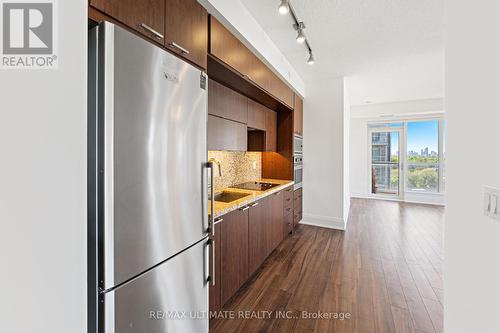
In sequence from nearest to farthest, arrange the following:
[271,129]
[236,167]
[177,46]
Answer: [177,46], [236,167], [271,129]

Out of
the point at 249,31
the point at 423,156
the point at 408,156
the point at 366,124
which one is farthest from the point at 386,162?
the point at 249,31

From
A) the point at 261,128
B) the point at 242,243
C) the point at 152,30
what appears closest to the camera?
the point at 152,30

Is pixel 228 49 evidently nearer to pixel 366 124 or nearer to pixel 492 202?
pixel 492 202

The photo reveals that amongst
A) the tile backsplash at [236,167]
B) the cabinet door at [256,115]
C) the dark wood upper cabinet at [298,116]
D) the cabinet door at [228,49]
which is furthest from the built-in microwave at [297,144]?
the cabinet door at [228,49]

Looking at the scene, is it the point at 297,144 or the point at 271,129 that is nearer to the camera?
the point at 271,129

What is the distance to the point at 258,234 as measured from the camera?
2605mm

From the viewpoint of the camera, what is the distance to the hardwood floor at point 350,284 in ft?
6.16

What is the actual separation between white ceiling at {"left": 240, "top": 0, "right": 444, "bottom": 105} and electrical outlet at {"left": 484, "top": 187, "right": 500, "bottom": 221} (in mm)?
2063
